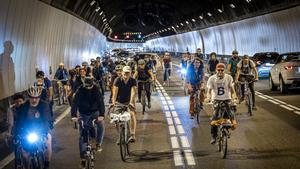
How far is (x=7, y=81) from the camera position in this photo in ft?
55.0

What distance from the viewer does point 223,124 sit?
11.4 meters

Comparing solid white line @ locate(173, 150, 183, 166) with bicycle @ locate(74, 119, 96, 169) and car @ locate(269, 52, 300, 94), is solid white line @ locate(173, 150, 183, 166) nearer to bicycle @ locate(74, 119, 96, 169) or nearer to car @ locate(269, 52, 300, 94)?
bicycle @ locate(74, 119, 96, 169)

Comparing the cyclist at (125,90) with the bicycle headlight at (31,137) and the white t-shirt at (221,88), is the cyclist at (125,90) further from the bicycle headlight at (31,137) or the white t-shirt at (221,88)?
the bicycle headlight at (31,137)

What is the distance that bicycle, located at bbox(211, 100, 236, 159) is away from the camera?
11164 millimetres

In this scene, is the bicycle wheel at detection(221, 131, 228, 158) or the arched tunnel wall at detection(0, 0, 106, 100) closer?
the bicycle wheel at detection(221, 131, 228, 158)

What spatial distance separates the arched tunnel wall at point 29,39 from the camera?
16984 millimetres

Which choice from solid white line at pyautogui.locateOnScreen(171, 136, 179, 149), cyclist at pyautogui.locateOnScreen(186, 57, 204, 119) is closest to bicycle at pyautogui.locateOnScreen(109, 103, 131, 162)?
solid white line at pyautogui.locateOnScreen(171, 136, 179, 149)

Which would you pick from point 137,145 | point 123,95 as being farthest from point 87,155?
point 137,145

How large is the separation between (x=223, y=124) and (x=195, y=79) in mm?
5952

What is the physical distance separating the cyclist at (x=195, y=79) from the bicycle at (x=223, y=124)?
17.0 ft

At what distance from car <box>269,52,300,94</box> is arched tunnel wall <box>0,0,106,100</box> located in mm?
10423

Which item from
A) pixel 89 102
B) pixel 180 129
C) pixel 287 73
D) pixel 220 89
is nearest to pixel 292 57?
pixel 287 73

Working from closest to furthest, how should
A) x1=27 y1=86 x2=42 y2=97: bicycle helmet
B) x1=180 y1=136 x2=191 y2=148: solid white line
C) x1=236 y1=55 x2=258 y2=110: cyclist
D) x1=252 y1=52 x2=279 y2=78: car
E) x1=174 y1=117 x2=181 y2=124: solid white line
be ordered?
x1=27 y1=86 x2=42 y2=97: bicycle helmet < x1=180 y1=136 x2=191 y2=148: solid white line < x1=174 y1=117 x2=181 y2=124: solid white line < x1=236 y1=55 x2=258 y2=110: cyclist < x1=252 y1=52 x2=279 y2=78: car

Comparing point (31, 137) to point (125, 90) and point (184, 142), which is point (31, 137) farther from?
point (184, 142)
